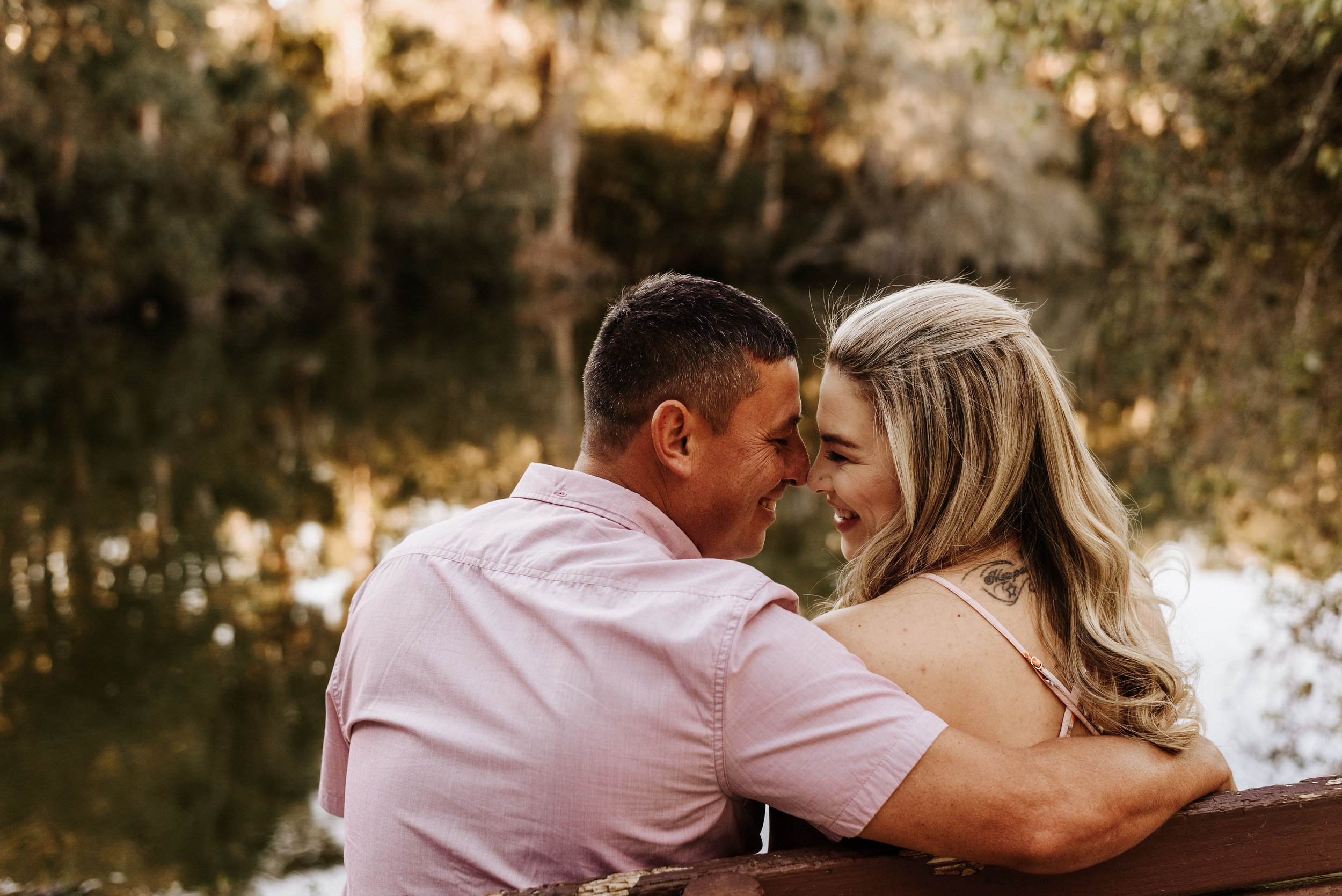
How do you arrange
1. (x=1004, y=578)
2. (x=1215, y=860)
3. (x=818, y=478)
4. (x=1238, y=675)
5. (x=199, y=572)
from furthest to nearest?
(x=199, y=572) → (x=1238, y=675) → (x=818, y=478) → (x=1004, y=578) → (x=1215, y=860)

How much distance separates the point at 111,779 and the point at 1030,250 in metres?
31.2

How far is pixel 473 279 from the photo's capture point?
34.4 m

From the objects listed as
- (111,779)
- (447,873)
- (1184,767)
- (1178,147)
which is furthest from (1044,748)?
(1178,147)

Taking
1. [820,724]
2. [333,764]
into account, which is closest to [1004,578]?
[820,724]

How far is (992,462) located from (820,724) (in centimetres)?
64

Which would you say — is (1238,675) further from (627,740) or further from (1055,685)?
(627,740)

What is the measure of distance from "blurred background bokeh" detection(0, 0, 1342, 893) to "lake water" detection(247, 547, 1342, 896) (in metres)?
0.03

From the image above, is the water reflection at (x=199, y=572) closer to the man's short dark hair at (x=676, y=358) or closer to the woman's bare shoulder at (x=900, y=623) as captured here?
the man's short dark hair at (x=676, y=358)

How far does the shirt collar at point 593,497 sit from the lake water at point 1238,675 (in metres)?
2.95

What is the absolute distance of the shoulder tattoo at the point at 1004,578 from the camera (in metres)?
1.77

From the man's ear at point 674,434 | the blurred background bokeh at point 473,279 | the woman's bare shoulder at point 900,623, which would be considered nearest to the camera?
the woman's bare shoulder at point 900,623

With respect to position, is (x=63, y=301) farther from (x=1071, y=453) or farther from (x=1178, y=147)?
(x=1071, y=453)

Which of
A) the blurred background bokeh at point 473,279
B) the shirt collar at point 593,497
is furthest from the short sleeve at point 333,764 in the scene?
the blurred background bokeh at point 473,279

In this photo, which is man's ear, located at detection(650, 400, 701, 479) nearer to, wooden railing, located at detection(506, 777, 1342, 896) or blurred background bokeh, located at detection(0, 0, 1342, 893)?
wooden railing, located at detection(506, 777, 1342, 896)
